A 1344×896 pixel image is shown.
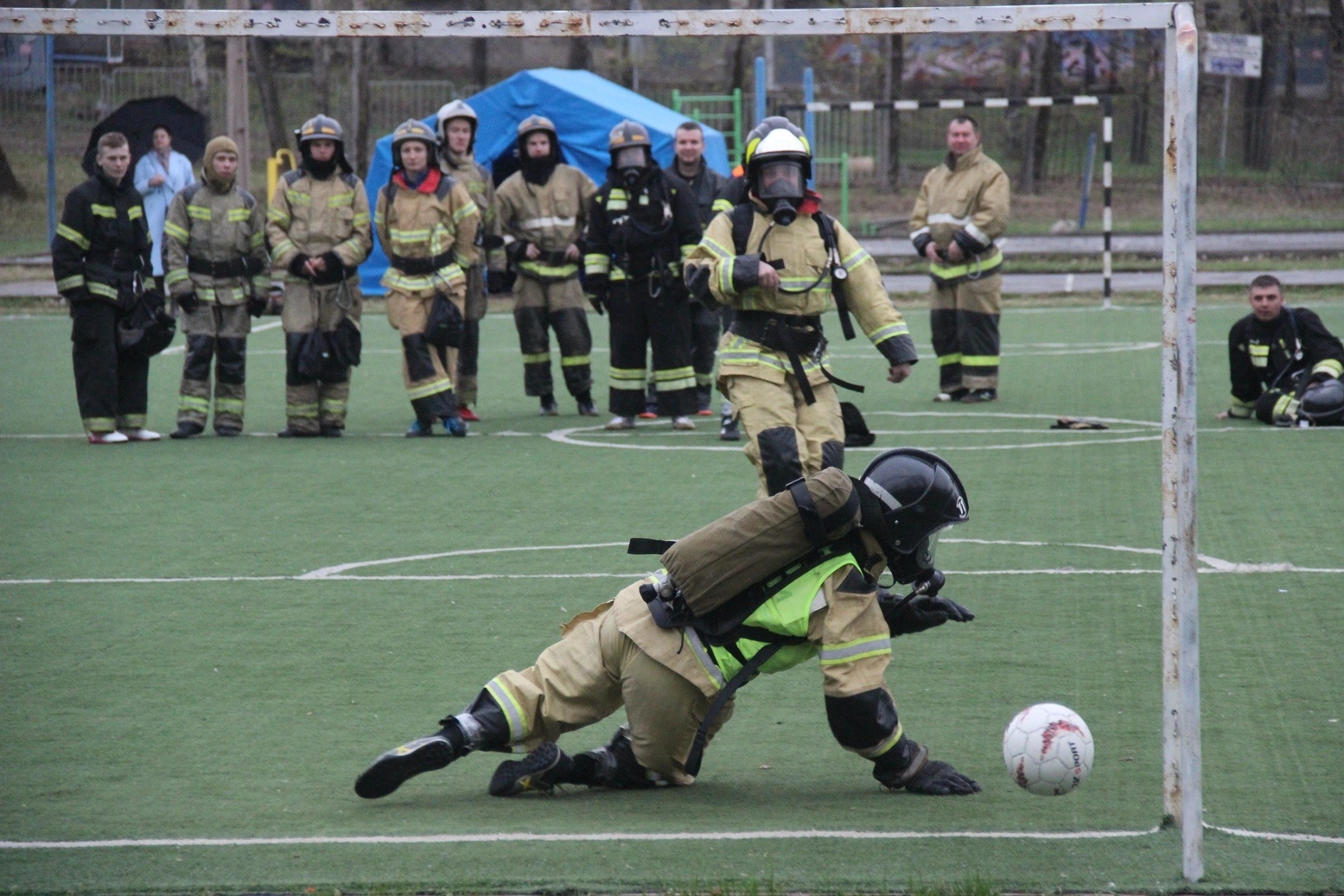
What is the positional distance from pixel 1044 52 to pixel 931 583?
35398mm

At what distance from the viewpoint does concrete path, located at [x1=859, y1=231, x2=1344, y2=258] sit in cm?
2800

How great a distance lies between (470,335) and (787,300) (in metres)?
6.36

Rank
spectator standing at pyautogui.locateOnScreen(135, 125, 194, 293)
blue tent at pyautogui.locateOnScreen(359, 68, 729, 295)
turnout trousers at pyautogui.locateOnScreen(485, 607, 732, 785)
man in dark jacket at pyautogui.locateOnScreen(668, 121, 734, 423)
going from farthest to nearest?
blue tent at pyautogui.locateOnScreen(359, 68, 729, 295), spectator standing at pyautogui.locateOnScreen(135, 125, 194, 293), man in dark jacket at pyautogui.locateOnScreen(668, 121, 734, 423), turnout trousers at pyautogui.locateOnScreen(485, 607, 732, 785)

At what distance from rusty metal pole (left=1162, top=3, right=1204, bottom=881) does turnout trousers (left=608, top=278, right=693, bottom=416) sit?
8.51m

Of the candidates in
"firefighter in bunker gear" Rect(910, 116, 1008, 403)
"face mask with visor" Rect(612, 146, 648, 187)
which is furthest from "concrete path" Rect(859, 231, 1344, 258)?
"face mask with visor" Rect(612, 146, 648, 187)

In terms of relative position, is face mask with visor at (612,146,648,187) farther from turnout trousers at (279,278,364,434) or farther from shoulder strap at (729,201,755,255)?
shoulder strap at (729,201,755,255)

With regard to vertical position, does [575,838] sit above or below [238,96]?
below

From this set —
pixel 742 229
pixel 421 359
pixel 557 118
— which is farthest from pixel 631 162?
pixel 557 118

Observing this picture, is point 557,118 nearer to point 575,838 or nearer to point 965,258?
point 965,258

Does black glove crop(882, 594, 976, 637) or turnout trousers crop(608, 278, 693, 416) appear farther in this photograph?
turnout trousers crop(608, 278, 693, 416)

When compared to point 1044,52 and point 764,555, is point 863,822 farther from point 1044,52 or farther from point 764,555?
point 1044,52

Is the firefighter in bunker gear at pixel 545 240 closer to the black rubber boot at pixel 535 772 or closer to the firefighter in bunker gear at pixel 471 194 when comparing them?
the firefighter in bunker gear at pixel 471 194

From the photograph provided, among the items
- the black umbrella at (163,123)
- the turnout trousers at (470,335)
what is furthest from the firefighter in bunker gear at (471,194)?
the black umbrella at (163,123)

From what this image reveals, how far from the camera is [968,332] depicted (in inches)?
556
